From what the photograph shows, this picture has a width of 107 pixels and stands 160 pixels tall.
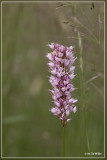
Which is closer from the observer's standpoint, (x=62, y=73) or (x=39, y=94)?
(x=62, y=73)

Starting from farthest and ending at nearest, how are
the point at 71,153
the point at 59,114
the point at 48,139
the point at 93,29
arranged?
the point at 48,139, the point at 71,153, the point at 93,29, the point at 59,114

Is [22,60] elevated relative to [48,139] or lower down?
elevated

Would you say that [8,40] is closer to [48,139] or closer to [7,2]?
[7,2]

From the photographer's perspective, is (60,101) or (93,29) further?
(93,29)

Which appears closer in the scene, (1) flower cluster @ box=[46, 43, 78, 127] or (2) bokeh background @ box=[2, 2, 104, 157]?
(1) flower cluster @ box=[46, 43, 78, 127]

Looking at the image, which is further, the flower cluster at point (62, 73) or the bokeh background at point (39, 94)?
the bokeh background at point (39, 94)

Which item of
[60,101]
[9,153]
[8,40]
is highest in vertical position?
[8,40]

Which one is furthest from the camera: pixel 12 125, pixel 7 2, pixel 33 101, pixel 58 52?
pixel 33 101

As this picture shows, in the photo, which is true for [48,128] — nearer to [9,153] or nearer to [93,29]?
[9,153]

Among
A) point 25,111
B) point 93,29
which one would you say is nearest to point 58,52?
point 93,29

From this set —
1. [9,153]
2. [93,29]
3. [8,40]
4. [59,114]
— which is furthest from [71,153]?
[8,40]
